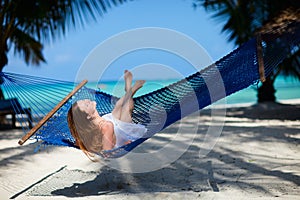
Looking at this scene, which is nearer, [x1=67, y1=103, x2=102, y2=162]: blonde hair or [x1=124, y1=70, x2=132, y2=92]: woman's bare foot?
[x1=67, y1=103, x2=102, y2=162]: blonde hair

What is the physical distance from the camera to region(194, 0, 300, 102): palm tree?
178 inches

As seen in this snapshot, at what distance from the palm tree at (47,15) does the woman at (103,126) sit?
2.16 metres

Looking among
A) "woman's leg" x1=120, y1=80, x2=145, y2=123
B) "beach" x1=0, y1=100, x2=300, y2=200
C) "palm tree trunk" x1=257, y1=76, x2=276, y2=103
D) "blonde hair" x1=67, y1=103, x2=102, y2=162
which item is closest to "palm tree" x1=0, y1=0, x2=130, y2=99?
"beach" x1=0, y1=100, x2=300, y2=200

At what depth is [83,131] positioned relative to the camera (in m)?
1.83

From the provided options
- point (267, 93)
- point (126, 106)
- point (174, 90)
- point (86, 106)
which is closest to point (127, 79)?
point (126, 106)

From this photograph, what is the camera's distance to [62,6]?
4.25 m

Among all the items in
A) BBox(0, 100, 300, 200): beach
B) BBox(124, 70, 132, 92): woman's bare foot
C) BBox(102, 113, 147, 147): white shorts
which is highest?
BBox(124, 70, 132, 92): woman's bare foot

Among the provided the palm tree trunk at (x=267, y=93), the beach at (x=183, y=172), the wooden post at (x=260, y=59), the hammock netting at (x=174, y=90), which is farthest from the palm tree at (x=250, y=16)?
the hammock netting at (x=174, y=90)

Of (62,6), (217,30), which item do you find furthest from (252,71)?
(217,30)

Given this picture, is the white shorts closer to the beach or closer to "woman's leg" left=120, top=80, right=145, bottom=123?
"woman's leg" left=120, top=80, right=145, bottom=123

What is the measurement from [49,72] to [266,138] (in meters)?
18.6

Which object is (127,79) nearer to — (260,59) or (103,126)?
(103,126)

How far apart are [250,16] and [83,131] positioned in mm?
3748

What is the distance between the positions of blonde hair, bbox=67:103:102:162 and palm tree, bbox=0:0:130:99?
2425mm
